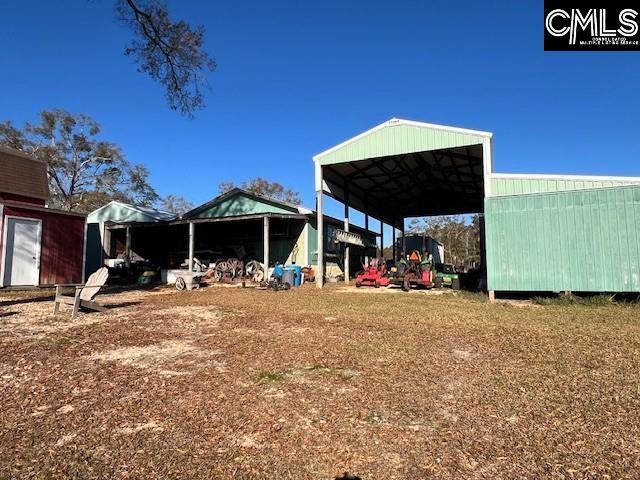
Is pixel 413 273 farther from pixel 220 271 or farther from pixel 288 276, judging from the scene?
pixel 220 271

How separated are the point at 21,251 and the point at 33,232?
2.62ft

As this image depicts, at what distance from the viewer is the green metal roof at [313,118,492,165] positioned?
43.0 feet

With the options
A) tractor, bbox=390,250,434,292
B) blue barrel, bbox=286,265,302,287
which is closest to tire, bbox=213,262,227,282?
blue barrel, bbox=286,265,302,287

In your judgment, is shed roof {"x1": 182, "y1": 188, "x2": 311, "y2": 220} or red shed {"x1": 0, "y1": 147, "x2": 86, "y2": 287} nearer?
red shed {"x1": 0, "y1": 147, "x2": 86, "y2": 287}

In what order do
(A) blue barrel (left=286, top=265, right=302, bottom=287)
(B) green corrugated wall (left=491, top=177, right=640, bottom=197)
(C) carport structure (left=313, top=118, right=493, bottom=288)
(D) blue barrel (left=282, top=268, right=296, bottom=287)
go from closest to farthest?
(B) green corrugated wall (left=491, top=177, right=640, bottom=197) → (C) carport structure (left=313, top=118, right=493, bottom=288) → (D) blue barrel (left=282, top=268, right=296, bottom=287) → (A) blue barrel (left=286, top=265, right=302, bottom=287)

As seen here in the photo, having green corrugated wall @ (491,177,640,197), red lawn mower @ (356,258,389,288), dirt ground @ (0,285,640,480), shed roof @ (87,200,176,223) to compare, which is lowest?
dirt ground @ (0,285,640,480)

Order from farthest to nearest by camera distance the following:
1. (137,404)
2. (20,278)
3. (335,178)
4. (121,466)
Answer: (335,178) → (20,278) → (137,404) → (121,466)

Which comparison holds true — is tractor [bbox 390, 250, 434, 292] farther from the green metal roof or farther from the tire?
the tire

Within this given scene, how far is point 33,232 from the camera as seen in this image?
13812 millimetres

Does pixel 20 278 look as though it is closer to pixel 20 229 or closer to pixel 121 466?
pixel 20 229

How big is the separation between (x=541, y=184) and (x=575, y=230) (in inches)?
64.7

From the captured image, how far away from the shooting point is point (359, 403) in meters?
3.35

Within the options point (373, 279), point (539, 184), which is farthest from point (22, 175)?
point (539, 184)

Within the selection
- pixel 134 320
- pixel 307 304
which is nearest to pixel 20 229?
pixel 134 320
